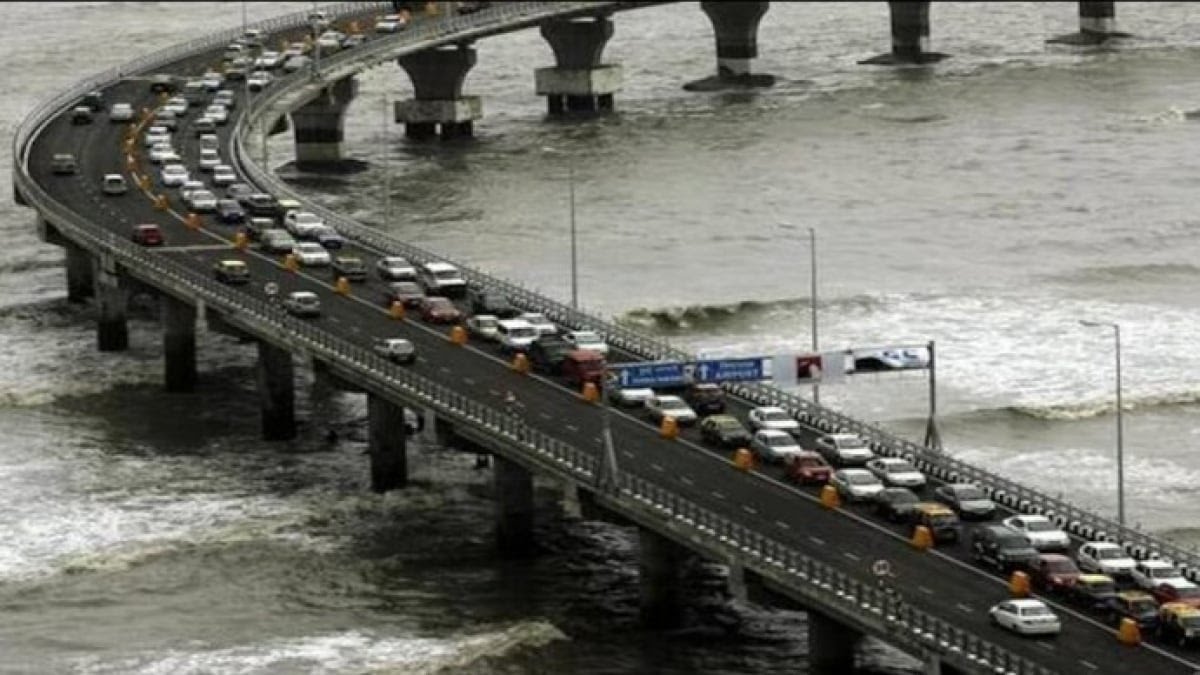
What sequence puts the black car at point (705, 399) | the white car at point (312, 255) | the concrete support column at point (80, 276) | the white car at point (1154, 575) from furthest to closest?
the concrete support column at point (80, 276) → the white car at point (312, 255) → the black car at point (705, 399) → the white car at point (1154, 575)

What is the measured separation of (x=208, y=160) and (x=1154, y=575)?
82699 mm

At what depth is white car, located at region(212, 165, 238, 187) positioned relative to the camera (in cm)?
15300

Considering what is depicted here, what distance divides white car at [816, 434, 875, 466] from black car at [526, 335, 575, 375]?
1360cm

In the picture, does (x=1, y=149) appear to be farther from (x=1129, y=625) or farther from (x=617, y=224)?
(x=1129, y=625)

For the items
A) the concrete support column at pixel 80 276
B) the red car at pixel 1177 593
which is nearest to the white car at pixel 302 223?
the concrete support column at pixel 80 276

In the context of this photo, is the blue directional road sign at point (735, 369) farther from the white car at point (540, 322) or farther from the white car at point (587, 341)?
the white car at point (540, 322)

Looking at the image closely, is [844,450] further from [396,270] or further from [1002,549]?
[396,270]

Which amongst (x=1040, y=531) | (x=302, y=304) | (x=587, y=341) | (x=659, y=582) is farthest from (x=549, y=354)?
(x=1040, y=531)

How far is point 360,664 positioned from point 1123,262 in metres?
67.8

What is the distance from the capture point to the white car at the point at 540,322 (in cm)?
11395

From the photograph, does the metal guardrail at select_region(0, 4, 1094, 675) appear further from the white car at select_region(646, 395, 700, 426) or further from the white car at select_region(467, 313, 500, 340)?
the white car at select_region(646, 395, 700, 426)

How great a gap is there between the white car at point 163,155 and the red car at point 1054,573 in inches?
3154

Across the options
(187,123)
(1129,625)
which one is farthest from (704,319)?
(1129,625)

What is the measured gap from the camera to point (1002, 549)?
8588 centimetres
